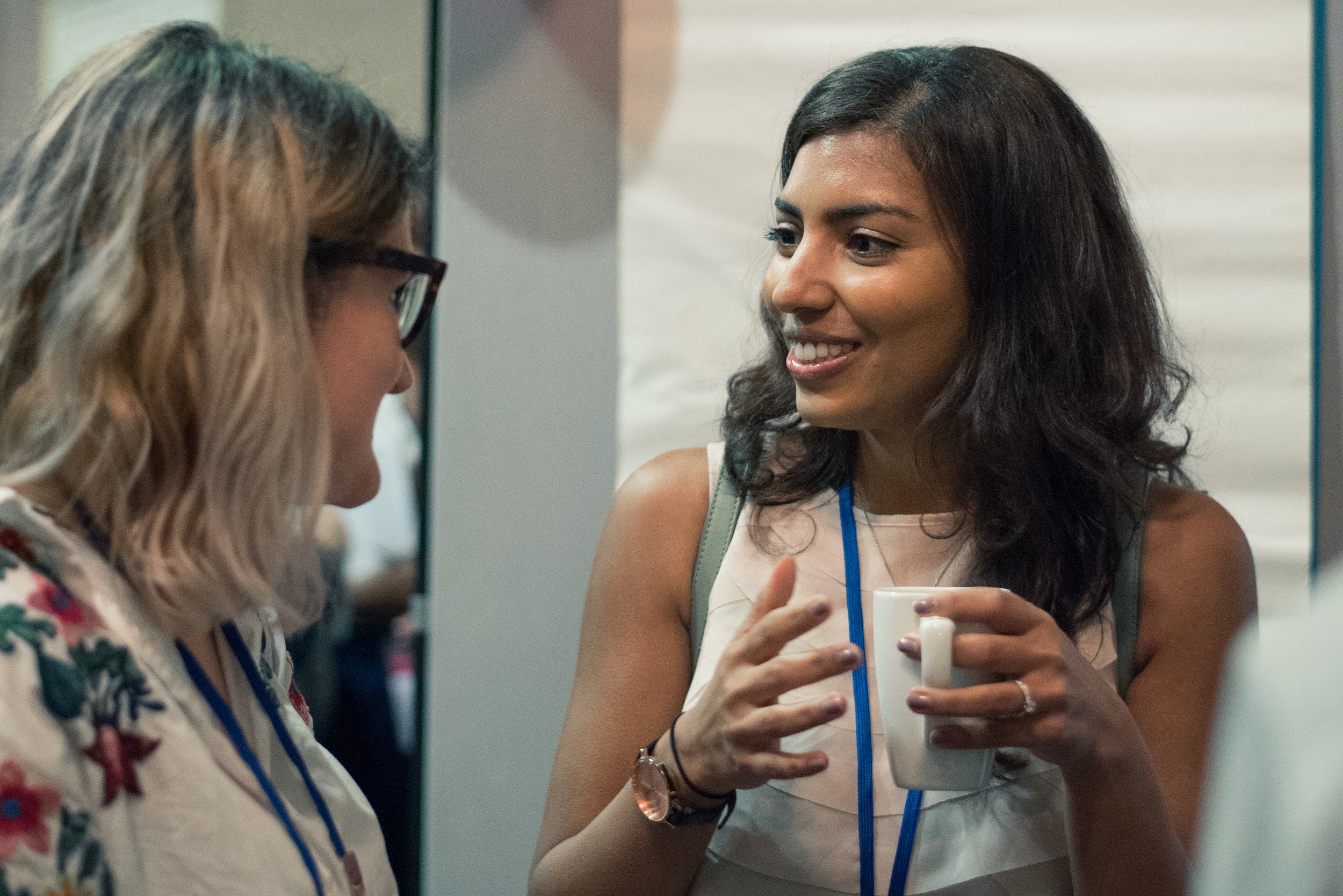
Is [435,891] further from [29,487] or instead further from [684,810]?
[29,487]

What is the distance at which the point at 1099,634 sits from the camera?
56.2 inches

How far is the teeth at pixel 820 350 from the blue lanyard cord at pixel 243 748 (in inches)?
33.5

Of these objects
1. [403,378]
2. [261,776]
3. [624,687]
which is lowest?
[624,687]

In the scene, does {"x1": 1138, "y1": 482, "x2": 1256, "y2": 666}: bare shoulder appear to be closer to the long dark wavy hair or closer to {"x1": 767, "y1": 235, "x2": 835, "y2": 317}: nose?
the long dark wavy hair

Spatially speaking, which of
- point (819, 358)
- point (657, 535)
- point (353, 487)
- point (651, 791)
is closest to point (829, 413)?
point (819, 358)

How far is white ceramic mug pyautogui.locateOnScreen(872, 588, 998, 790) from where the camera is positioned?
1.08m

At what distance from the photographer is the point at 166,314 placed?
0.88 m

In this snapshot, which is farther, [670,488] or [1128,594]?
[670,488]

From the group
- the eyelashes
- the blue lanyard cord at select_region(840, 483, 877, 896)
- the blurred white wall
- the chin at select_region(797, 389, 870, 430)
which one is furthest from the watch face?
the blurred white wall

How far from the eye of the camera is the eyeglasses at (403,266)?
999 millimetres

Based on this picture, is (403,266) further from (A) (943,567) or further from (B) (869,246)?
(A) (943,567)

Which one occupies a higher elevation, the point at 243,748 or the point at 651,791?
the point at 243,748

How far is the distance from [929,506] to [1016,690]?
1.65ft

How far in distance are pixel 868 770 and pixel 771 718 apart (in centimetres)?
32
